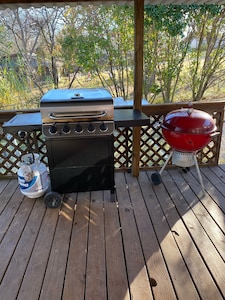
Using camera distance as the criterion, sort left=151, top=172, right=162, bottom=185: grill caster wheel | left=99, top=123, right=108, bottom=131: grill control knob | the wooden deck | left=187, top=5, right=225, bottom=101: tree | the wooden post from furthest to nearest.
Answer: left=187, top=5, right=225, bottom=101: tree < left=151, top=172, right=162, bottom=185: grill caster wheel < the wooden post < left=99, top=123, right=108, bottom=131: grill control knob < the wooden deck

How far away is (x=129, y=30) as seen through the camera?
426 cm

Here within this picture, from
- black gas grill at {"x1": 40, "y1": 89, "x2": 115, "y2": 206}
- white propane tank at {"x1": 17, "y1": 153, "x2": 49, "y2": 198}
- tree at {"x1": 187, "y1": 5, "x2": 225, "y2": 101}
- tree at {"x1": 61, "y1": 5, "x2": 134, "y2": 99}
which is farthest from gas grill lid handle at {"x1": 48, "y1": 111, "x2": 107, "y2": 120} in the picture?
tree at {"x1": 187, "y1": 5, "x2": 225, "y2": 101}

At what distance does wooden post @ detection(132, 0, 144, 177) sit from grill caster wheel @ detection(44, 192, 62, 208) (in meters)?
1.02

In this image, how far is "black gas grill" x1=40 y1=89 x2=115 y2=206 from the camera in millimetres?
1968

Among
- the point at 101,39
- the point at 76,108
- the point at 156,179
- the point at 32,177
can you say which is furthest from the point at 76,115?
the point at 101,39

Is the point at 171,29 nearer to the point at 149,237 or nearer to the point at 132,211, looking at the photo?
the point at 132,211

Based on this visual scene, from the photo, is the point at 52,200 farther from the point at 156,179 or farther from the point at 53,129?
Answer: the point at 156,179

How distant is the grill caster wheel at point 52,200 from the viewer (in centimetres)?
231

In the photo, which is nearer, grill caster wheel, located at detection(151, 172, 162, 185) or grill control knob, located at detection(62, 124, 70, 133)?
grill control knob, located at detection(62, 124, 70, 133)

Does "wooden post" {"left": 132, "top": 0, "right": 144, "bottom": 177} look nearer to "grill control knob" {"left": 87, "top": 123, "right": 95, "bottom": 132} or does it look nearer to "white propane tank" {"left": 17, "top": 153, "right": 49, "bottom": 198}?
"grill control knob" {"left": 87, "top": 123, "right": 95, "bottom": 132}

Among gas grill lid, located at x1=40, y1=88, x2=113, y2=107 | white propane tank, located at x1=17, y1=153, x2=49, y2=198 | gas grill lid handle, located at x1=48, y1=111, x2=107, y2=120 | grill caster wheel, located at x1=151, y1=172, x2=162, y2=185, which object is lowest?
grill caster wheel, located at x1=151, y1=172, x2=162, y2=185

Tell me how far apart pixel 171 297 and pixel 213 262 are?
45cm

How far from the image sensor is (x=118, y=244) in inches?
74.2

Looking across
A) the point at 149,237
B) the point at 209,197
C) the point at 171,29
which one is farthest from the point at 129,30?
the point at 149,237
